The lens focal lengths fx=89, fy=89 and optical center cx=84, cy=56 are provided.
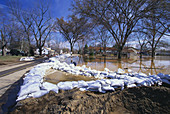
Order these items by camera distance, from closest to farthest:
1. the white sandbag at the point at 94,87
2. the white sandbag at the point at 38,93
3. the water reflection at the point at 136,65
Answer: the white sandbag at the point at 38,93
the white sandbag at the point at 94,87
the water reflection at the point at 136,65

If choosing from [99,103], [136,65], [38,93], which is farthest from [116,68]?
[38,93]

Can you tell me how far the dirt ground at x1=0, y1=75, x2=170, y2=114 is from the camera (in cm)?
166

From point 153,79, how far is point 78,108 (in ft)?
9.41

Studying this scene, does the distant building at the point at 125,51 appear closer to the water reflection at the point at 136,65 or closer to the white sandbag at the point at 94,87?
the water reflection at the point at 136,65

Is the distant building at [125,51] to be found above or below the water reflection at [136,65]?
above

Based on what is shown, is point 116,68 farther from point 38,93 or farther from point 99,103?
point 38,93

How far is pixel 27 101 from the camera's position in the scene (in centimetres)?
182

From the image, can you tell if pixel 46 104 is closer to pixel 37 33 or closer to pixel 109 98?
pixel 109 98

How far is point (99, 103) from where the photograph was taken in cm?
191

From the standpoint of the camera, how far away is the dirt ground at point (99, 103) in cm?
166

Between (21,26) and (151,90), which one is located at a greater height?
(21,26)

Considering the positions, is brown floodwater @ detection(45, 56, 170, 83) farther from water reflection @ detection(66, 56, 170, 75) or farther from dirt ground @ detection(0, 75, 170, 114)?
dirt ground @ detection(0, 75, 170, 114)

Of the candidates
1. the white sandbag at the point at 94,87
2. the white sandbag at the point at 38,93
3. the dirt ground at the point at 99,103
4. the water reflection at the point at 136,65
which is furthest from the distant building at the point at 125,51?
the white sandbag at the point at 38,93

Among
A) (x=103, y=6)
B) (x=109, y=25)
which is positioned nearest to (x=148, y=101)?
(x=103, y=6)
